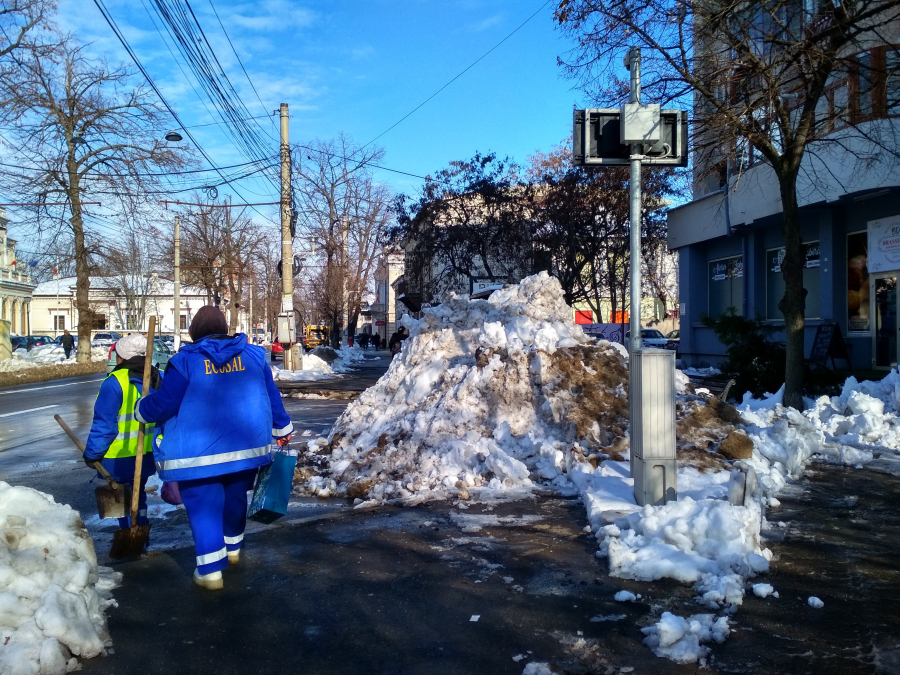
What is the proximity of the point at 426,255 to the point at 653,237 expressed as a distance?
938cm

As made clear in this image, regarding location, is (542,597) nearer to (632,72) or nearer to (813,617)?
(813,617)

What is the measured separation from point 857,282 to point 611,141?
1473 cm

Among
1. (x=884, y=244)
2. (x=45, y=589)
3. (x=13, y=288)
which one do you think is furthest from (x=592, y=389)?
(x=13, y=288)

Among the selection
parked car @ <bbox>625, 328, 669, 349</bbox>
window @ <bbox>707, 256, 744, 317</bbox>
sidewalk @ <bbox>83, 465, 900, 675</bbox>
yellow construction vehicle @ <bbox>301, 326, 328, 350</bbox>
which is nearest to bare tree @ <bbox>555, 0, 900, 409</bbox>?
sidewalk @ <bbox>83, 465, 900, 675</bbox>

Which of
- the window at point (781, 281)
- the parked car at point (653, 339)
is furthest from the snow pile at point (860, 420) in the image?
the parked car at point (653, 339)

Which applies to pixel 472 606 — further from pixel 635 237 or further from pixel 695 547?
Answer: pixel 635 237

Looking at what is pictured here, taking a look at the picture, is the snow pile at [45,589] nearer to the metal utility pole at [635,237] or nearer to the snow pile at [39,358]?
the metal utility pole at [635,237]

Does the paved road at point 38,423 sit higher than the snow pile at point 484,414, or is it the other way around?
the snow pile at point 484,414

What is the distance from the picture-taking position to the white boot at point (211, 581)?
4.50 metres

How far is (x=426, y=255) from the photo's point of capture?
31.0 meters

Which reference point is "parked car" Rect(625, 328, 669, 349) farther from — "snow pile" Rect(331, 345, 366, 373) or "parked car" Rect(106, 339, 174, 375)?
"parked car" Rect(106, 339, 174, 375)

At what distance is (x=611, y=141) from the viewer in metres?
6.43

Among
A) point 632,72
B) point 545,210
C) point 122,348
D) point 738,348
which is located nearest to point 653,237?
point 545,210

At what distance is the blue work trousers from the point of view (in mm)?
4445
